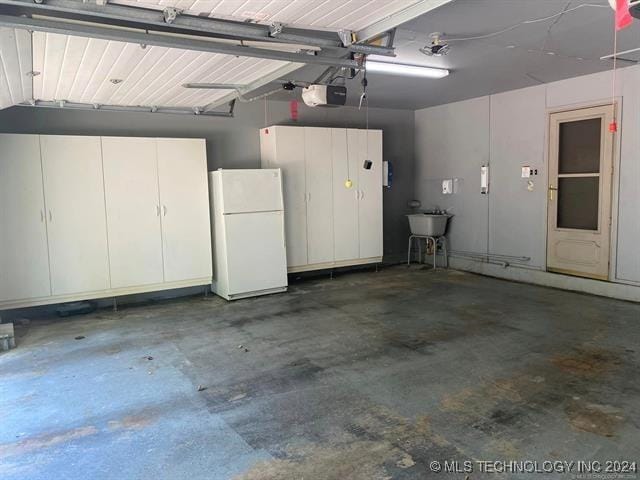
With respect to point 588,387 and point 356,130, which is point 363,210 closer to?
point 356,130

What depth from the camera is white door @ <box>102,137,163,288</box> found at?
4.96 m

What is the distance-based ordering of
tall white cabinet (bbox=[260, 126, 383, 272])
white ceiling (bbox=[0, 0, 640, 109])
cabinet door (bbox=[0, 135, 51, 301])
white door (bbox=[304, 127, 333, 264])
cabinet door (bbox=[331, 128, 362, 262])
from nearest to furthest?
white ceiling (bbox=[0, 0, 640, 109]) → cabinet door (bbox=[0, 135, 51, 301]) → tall white cabinet (bbox=[260, 126, 383, 272]) → white door (bbox=[304, 127, 333, 264]) → cabinet door (bbox=[331, 128, 362, 262])

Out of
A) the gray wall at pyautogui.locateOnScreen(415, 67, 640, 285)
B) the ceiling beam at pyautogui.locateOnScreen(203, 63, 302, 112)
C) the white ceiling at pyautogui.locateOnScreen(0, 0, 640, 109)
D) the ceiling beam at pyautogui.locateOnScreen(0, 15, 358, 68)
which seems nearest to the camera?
the ceiling beam at pyautogui.locateOnScreen(0, 15, 358, 68)

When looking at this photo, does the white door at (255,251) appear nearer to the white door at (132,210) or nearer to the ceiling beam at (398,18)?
the white door at (132,210)

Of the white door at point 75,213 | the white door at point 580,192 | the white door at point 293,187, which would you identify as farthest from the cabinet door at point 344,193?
the white door at point 75,213

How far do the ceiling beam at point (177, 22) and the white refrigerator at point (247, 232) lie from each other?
2661 mm

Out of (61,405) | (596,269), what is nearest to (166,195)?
(61,405)

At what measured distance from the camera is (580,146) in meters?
5.48

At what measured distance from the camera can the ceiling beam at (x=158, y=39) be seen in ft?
7.34

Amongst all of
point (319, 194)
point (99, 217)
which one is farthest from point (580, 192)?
point (99, 217)

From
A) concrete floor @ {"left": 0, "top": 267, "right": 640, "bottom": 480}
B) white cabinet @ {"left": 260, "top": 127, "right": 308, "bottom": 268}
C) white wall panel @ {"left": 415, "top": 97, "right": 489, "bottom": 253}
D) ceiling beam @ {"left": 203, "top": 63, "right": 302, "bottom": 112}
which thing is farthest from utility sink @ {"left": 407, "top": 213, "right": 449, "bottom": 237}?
ceiling beam @ {"left": 203, "top": 63, "right": 302, "bottom": 112}

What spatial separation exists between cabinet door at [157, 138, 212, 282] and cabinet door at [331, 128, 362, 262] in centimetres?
184

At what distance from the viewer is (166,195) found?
17.3 feet

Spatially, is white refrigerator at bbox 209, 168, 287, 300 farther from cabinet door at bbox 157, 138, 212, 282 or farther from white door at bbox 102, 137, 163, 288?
white door at bbox 102, 137, 163, 288
